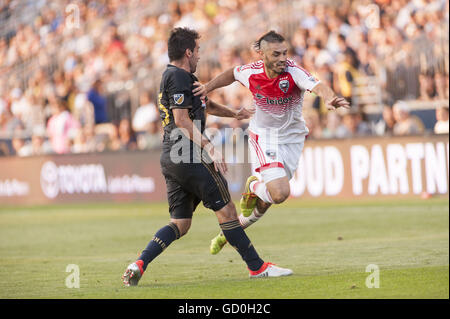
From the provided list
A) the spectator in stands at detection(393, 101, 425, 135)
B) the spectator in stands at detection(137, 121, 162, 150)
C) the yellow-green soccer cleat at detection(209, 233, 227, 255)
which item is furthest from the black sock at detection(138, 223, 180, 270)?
the spectator in stands at detection(137, 121, 162, 150)

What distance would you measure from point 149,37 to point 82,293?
1860 cm

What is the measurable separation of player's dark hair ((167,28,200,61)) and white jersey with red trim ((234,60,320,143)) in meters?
0.97

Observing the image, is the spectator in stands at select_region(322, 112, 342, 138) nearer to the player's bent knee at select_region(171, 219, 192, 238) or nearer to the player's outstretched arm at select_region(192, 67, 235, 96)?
the player's outstretched arm at select_region(192, 67, 235, 96)

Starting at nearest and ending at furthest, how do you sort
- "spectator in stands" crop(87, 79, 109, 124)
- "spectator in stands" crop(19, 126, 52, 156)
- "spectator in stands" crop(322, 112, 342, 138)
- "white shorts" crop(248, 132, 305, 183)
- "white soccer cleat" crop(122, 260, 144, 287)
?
1. "white soccer cleat" crop(122, 260, 144, 287)
2. "white shorts" crop(248, 132, 305, 183)
3. "spectator in stands" crop(322, 112, 342, 138)
4. "spectator in stands" crop(87, 79, 109, 124)
5. "spectator in stands" crop(19, 126, 52, 156)

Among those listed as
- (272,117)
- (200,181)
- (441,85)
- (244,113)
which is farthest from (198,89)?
(441,85)

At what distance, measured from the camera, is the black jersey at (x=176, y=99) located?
312 inches

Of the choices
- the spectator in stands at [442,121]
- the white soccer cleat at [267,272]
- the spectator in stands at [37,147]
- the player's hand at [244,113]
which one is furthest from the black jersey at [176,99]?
the spectator in stands at [37,147]

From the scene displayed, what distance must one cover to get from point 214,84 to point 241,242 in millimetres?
1711

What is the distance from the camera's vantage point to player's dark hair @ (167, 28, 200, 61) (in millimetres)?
8070

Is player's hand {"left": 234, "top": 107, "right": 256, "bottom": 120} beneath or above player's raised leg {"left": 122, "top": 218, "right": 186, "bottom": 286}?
above

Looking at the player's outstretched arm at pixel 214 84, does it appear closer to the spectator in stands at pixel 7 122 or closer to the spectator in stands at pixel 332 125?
the spectator in stands at pixel 332 125

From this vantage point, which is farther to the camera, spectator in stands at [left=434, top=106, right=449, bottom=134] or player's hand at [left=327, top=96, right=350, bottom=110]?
spectator in stands at [left=434, top=106, right=449, bottom=134]

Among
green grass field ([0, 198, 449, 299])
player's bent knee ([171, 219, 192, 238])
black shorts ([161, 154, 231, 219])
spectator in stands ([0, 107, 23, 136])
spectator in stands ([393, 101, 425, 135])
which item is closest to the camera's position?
green grass field ([0, 198, 449, 299])

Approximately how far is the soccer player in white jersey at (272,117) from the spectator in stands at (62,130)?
12.9 m
